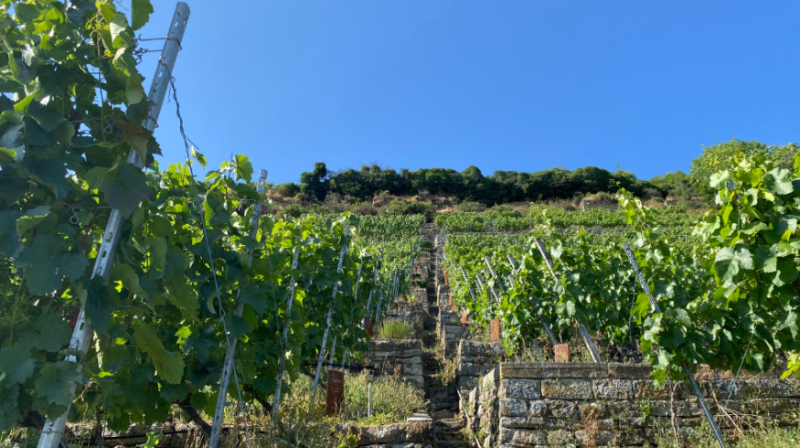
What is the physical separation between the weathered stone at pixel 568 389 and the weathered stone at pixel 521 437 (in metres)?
0.31

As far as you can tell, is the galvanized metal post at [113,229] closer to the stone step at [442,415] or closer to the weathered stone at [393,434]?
the weathered stone at [393,434]

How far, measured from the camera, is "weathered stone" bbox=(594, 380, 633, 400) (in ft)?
12.9

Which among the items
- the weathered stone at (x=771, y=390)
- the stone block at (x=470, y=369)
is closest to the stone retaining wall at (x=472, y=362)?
the stone block at (x=470, y=369)

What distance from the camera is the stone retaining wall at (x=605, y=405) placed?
3842mm

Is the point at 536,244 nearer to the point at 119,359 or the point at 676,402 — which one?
the point at 676,402

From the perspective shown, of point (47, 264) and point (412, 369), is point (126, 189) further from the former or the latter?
point (412, 369)

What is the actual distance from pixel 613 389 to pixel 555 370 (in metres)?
0.47

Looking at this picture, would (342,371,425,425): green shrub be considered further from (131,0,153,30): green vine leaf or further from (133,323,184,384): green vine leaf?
(131,0,153,30): green vine leaf

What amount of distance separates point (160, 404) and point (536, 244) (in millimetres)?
4108

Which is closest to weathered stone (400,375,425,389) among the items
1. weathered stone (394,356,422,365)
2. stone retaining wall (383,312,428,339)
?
weathered stone (394,356,422,365)

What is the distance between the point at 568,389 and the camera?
397 centimetres

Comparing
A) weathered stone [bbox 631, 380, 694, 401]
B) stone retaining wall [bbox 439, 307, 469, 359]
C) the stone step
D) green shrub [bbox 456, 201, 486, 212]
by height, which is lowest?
the stone step

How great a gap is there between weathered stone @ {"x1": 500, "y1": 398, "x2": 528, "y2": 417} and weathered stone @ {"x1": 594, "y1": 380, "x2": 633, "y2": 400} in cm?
59

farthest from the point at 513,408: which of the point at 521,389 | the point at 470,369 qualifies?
the point at 470,369
